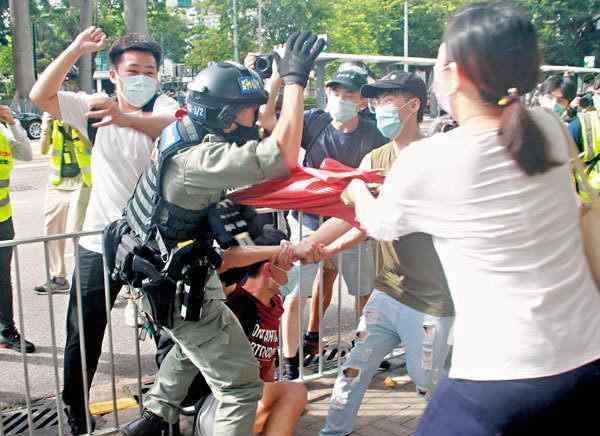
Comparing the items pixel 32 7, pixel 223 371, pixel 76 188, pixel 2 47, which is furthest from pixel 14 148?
pixel 2 47

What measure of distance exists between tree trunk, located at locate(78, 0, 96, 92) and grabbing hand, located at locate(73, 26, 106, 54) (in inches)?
1053

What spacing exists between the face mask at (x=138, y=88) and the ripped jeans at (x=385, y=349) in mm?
→ 1587

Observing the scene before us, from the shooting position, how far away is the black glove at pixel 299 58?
2.61 meters

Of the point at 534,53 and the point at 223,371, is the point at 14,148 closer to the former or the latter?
the point at 223,371

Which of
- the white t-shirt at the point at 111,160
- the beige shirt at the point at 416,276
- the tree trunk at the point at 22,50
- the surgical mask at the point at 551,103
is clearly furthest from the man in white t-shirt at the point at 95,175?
the tree trunk at the point at 22,50

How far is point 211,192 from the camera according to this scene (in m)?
2.71

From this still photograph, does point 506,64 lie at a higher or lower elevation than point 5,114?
higher

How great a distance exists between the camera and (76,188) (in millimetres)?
6832

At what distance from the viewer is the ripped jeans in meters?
3.40

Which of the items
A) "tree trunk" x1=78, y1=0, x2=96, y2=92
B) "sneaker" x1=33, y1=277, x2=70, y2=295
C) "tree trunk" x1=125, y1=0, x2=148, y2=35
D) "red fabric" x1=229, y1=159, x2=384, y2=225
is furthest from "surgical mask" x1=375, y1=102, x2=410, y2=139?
"tree trunk" x1=78, y1=0, x2=96, y2=92

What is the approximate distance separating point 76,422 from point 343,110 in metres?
2.76

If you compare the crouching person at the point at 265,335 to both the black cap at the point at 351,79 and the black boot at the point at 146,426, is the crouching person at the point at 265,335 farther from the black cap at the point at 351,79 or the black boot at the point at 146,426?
the black cap at the point at 351,79

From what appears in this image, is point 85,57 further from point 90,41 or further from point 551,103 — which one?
point 90,41

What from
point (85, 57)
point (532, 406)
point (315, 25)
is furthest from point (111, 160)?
point (315, 25)
